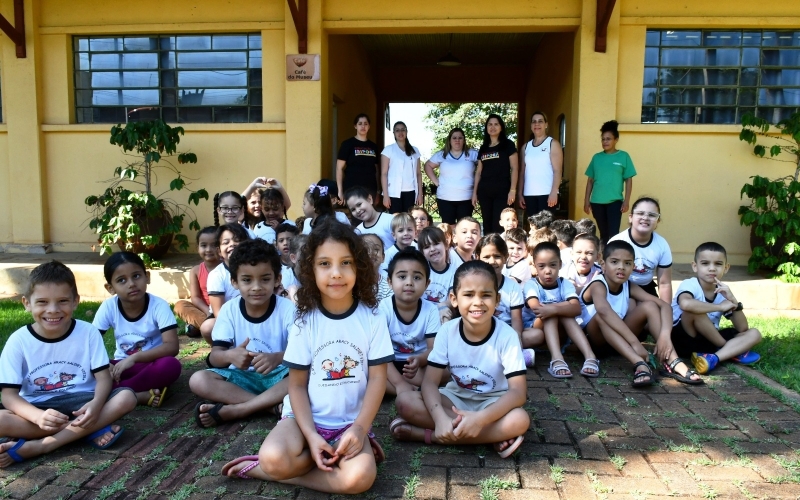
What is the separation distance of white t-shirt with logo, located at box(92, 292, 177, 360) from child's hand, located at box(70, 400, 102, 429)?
2.29 ft

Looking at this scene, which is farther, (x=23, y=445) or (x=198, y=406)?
(x=198, y=406)

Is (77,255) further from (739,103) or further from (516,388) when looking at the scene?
(739,103)

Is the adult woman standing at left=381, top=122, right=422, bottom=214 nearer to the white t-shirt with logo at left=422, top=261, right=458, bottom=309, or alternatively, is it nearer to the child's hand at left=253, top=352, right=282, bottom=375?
the white t-shirt with logo at left=422, top=261, right=458, bottom=309

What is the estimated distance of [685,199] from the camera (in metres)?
6.82

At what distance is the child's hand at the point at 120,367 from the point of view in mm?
3115

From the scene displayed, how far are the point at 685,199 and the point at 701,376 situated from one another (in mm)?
3602

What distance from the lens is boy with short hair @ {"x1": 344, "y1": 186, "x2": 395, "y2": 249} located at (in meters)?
4.86

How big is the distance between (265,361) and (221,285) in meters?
1.16

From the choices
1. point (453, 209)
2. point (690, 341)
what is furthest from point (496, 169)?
point (690, 341)

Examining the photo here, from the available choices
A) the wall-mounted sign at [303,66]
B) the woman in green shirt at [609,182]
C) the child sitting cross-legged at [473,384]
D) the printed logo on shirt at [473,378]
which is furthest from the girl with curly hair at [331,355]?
the wall-mounted sign at [303,66]

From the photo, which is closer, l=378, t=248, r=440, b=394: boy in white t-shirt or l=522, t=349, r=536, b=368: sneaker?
l=378, t=248, r=440, b=394: boy in white t-shirt

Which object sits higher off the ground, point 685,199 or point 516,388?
point 685,199

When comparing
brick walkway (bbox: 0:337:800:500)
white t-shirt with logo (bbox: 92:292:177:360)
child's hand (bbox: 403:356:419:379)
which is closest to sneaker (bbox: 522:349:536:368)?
brick walkway (bbox: 0:337:800:500)

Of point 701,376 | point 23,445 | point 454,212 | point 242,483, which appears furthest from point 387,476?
point 454,212
